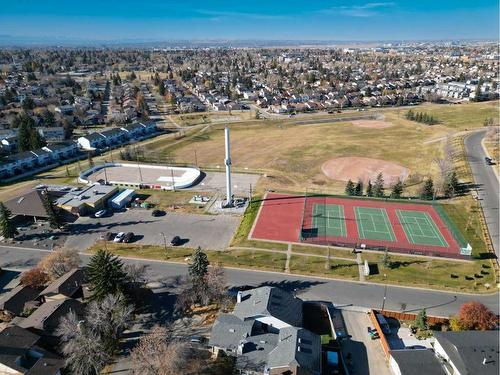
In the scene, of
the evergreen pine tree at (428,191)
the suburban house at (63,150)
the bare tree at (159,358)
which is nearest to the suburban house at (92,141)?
the suburban house at (63,150)

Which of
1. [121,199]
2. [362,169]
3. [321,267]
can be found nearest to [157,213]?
[121,199]

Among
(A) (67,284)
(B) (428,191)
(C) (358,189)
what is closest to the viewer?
(A) (67,284)

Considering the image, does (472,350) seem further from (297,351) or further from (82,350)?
(82,350)

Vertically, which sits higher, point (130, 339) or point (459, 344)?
point (459, 344)

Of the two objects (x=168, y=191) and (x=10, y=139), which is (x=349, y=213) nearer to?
(x=168, y=191)

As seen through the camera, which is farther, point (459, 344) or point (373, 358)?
point (373, 358)

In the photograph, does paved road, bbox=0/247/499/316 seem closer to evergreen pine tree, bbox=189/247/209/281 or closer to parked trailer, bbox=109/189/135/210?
evergreen pine tree, bbox=189/247/209/281

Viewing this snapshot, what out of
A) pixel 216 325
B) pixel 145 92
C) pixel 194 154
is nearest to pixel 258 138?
pixel 194 154
